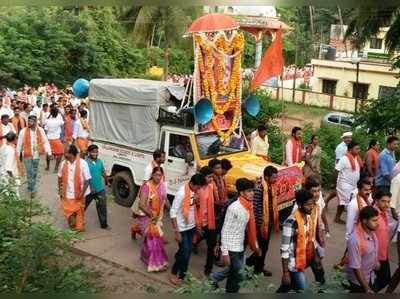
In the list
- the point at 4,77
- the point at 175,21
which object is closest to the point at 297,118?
the point at 175,21

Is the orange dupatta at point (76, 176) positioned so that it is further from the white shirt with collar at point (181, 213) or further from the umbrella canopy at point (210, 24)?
the umbrella canopy at point (210, 24)

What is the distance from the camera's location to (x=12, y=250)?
3770 mm

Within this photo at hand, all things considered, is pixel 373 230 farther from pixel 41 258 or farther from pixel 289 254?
pixel 41 258

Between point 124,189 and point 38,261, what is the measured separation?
513cm

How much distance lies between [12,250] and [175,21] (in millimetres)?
17678

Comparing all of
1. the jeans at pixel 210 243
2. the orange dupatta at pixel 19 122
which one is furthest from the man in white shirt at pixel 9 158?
the orange dupatta at pixel 19 122

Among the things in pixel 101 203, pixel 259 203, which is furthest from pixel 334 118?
pixel 259 203

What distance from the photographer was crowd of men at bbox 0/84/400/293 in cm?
440

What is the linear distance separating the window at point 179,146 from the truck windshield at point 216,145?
0.19m

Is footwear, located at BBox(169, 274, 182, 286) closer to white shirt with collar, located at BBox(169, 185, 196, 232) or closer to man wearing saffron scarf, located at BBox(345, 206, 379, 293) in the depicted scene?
white shirt with collar, located at BBox(169, 185, 196, 232)

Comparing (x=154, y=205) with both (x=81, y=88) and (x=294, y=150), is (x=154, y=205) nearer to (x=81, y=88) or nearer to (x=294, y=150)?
(x=294, y=150)

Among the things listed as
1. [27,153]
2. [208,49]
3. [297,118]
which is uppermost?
Answer: [208,49]

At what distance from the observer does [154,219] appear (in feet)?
20.0

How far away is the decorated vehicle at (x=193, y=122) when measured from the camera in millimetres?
7801
